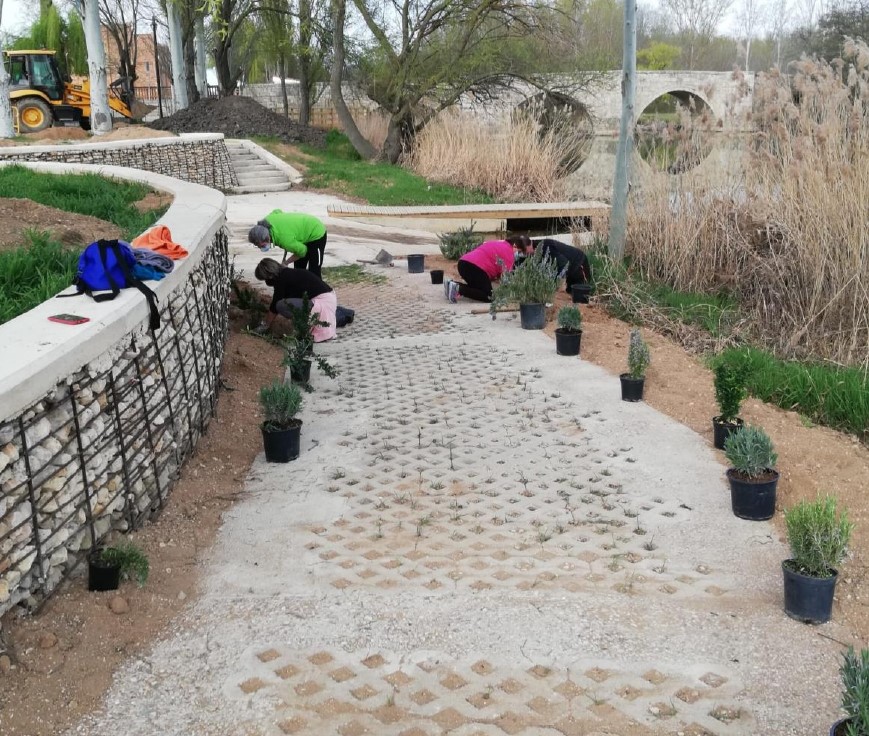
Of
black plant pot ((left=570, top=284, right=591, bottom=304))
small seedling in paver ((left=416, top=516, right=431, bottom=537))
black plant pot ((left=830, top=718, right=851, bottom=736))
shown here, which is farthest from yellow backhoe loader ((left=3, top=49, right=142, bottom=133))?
black plant pot ((left=830, top=718, right=851, bottom=736))

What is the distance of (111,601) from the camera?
3410 millimetres

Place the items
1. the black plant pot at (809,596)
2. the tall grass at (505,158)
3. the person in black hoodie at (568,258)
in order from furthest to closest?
the tall grass at (505,158) → the person in black hoodie at (568,258) → the black plant pot at (809,596)

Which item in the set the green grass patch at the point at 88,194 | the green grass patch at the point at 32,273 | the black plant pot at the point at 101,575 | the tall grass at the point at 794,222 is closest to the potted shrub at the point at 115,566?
the black plant pot at the point at 101,575

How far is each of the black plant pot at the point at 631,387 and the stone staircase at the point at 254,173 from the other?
44.1 ft

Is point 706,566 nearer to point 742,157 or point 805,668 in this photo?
point 805,668

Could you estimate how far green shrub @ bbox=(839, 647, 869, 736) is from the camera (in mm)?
2393

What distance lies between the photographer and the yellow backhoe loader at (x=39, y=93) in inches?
1039

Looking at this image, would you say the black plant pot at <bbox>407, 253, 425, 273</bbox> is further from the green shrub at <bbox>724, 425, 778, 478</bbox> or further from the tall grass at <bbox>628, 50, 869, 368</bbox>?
the green shrub at <bbox>724, 425, 778, 478</bbox>

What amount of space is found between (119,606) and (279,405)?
71.2 inches

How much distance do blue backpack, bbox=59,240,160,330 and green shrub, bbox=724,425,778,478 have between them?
9.03 ft

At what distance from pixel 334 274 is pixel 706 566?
7273 millimetres

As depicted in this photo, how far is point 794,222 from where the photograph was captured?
7.33 meters

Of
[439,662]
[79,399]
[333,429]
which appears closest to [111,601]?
[79,399]

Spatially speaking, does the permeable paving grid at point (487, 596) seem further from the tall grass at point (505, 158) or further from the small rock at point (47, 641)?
the tall grass at point (505, 158)
